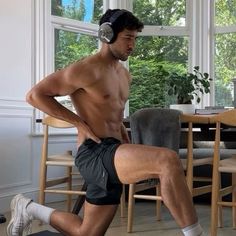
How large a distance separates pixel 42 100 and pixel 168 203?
77cm

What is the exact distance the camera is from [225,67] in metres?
5.78

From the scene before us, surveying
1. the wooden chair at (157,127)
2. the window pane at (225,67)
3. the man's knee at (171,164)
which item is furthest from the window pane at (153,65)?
the man's knee at (171,164)

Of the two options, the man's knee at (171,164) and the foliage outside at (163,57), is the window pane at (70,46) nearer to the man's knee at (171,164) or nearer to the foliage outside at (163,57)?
the foliage outside at (163,57)

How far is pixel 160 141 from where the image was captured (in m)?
3.17

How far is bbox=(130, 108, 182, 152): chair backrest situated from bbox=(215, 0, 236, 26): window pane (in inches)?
118

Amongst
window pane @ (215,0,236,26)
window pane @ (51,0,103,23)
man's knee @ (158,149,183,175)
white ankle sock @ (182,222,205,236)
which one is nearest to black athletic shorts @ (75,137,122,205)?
man's knee @ (158,149,183,175)

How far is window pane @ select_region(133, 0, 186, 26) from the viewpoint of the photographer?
225 inches

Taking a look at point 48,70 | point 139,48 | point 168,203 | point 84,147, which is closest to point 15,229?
point 84,147

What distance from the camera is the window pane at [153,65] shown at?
5660 millimetres

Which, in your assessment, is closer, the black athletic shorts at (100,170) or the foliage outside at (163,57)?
the black athletic shorts at (100,170)

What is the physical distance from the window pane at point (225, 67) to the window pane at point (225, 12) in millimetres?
162

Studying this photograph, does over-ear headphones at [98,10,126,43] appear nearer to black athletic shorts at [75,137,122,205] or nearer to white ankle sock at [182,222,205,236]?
black athletic shorts at [75,137,122,205]

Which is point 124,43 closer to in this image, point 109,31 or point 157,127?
point 109,31

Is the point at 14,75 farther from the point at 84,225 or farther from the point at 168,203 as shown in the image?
the point at 168,203
